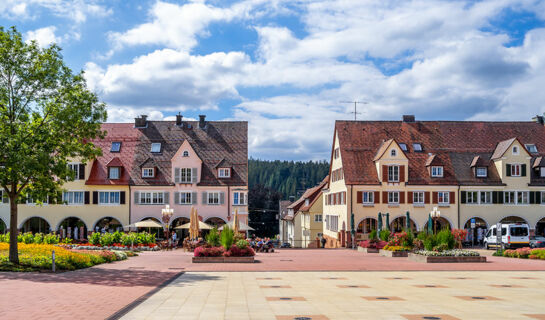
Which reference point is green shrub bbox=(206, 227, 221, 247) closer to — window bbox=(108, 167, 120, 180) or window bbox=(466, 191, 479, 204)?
window bbox=(108, 167, 120, 180)

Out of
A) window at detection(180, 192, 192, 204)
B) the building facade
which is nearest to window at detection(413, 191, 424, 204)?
the building facade

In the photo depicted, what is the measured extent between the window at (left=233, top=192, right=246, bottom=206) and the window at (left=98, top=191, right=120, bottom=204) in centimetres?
1200

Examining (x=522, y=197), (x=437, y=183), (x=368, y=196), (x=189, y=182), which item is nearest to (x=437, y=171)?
(x=437, y=183)

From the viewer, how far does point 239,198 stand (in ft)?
196

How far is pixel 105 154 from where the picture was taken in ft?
206

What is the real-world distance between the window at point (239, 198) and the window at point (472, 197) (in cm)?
2250

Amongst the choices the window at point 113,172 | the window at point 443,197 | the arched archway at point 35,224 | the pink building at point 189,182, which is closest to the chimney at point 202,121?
the pink building at point 189,182

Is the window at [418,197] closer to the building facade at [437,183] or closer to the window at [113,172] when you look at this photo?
the building facade at [437,183]

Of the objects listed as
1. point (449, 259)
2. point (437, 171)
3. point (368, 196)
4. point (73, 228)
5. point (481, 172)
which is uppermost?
point (437, 171)

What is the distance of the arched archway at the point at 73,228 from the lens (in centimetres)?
5941

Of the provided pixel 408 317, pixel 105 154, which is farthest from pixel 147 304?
pixel 105 154

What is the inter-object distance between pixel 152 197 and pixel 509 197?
36327mm

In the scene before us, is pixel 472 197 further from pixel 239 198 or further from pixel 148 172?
pixel 148 172

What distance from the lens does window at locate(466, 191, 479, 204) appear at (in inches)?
2314
